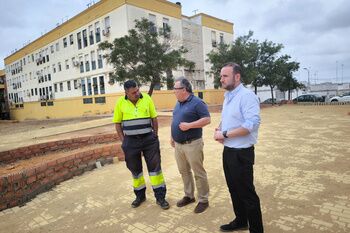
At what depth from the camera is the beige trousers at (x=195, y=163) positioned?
12.7 ft

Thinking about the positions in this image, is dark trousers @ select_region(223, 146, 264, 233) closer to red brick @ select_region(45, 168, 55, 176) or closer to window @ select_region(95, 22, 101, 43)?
red brick @ select_region(45, 168, 55, 176)

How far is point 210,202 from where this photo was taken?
4277mm

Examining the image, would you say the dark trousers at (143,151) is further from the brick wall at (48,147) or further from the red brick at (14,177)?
the brick wall at (48,147)

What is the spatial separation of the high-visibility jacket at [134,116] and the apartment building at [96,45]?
1779 centimetres

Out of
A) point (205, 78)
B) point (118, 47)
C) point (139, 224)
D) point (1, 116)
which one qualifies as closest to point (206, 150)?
point (139, 224)

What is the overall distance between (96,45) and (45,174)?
81.0 feet

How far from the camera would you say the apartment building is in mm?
25922

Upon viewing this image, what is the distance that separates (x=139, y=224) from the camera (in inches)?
149

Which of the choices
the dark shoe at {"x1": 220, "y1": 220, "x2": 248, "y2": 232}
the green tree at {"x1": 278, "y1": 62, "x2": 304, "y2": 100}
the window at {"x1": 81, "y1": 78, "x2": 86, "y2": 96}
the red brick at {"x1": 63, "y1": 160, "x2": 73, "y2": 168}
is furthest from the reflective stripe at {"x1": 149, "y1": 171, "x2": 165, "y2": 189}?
the green tree at {"x1": 278, "y1": 62, "x2": 304, "y2": 100}

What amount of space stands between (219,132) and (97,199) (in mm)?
2884

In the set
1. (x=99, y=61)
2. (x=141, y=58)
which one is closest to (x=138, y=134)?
(x=141, y=58)

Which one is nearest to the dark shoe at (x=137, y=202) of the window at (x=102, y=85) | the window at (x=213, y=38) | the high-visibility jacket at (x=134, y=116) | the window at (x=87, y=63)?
the high-visibility jacket at (x=134, y=116)

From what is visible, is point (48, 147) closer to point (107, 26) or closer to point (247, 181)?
point (247, 181)

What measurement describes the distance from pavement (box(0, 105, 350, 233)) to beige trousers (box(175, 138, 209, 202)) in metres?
0.33
